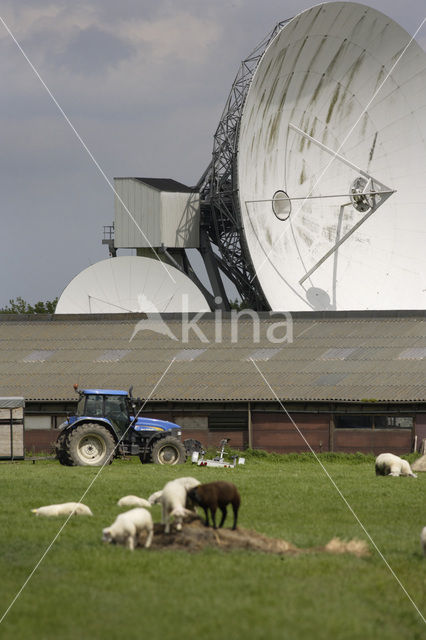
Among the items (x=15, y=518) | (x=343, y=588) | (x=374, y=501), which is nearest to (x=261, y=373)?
(x=374, y=501)

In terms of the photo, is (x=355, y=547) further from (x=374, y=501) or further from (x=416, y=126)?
(x=416, y=126)

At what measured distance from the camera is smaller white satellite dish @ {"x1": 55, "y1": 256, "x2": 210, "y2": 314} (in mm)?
66750

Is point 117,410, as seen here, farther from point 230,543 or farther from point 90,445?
point 230,543

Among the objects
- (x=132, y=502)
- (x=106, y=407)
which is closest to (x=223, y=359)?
(x=106, y=407)

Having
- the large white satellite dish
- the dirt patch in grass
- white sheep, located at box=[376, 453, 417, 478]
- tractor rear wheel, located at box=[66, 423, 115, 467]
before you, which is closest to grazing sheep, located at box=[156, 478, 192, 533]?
the dirt patch in grass

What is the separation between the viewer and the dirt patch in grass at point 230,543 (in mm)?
18219

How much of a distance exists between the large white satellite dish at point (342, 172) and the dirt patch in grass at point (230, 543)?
41491mm

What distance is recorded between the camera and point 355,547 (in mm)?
18547

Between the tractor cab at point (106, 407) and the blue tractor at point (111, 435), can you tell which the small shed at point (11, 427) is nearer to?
the blue tractor at point (111, 435)

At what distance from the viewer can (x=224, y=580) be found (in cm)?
1582

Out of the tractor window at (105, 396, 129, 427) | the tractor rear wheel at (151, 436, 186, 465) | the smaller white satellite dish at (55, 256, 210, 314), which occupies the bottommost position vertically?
the tractor rear wheel at (151, 436, 186, 465)

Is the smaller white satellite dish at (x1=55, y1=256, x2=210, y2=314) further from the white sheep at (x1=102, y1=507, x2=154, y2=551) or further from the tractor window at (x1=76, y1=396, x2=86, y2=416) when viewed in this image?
the white sheep at (x1=102, y1=507, x2=154, y2=551)

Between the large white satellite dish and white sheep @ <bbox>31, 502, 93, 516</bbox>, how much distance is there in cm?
3814

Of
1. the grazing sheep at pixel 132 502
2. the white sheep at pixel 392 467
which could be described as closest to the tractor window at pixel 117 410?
the white sheep at pixel 392 467
